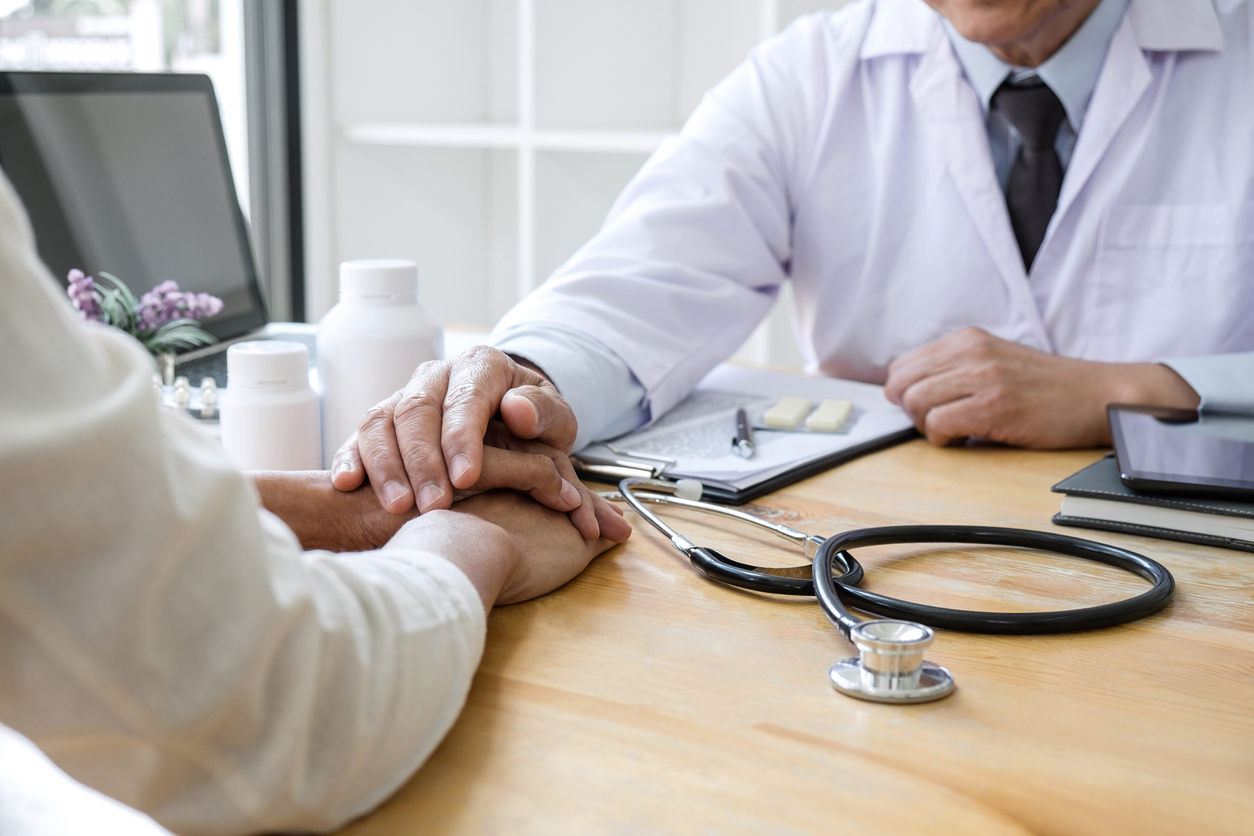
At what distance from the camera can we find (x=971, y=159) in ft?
4.33

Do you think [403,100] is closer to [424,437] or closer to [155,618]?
[424,437]

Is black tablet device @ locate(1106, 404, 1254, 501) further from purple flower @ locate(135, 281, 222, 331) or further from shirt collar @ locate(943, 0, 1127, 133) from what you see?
purple flower @ locate(135, 281, 222, 331)

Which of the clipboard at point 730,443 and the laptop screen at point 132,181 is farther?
the laptop screen at point 132,181

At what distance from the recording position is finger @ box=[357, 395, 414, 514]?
2.31 feet

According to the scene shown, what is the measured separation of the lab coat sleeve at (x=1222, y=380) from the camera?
→ 41.7 inches

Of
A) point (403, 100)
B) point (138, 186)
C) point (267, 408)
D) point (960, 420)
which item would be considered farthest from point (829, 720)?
point (403, 100)

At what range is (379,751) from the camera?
0.44m

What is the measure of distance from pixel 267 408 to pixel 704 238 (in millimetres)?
666

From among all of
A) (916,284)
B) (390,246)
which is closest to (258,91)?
(390,246)

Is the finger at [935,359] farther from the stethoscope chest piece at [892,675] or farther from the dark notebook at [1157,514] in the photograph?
the stethoscope chest piece at [892,675]

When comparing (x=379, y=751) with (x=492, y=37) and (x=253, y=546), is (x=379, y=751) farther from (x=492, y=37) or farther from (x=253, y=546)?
(x=492, y=37)

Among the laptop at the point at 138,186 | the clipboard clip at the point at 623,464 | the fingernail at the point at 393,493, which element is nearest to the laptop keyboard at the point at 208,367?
the laptop at the point at 138,186

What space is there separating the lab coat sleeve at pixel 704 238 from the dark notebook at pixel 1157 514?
0.42 m

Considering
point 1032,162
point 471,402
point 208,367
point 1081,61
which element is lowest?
point 208,367
